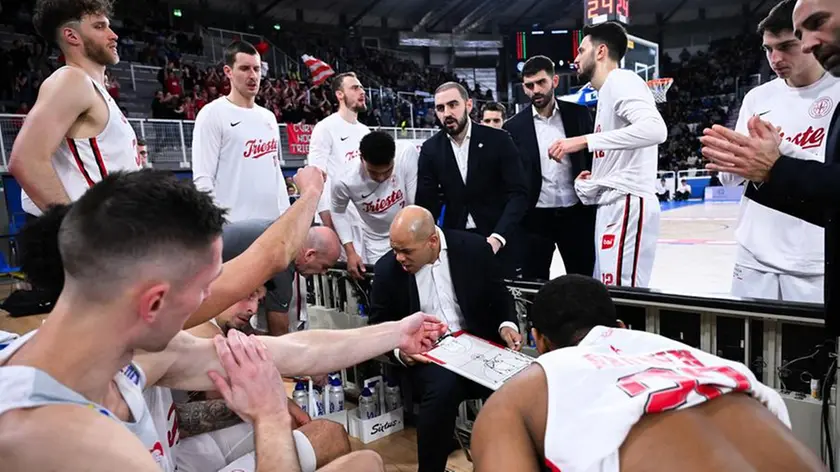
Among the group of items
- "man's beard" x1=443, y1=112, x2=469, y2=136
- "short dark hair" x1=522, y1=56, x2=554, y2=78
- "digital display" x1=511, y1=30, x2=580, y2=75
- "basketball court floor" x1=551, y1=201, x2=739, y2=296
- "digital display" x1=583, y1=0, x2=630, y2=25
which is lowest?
"basketball court floor" x1=551, y1=201, x2=739, y2=296

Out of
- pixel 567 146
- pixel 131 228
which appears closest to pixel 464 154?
pixel 567 146

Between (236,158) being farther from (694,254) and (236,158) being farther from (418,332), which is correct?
(694,254)

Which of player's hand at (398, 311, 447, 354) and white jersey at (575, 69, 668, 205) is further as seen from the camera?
white jersey at (575, 69, 668, 205)

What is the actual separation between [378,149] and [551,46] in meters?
20.6

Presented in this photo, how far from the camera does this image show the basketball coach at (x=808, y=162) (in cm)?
164

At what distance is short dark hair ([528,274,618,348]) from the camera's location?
162 cm

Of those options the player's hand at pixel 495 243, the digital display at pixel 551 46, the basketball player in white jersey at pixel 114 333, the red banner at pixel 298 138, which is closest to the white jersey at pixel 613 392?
the basketball player in white jersey at pixel 114 333

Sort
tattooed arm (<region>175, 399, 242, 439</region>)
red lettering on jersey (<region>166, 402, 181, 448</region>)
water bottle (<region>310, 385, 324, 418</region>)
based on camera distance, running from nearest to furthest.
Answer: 1. red lettering on jersey (<region>166, 402, 181, 448</region>)
2. tattooed arm (<region>175, 399, 242, 439</region>)
3. water bottle (<region>310, 385, 324, 418</region>)

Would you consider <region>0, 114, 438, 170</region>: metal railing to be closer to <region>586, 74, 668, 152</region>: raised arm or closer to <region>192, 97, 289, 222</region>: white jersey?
<region>192, 97, 289, 222</region>: white jersey

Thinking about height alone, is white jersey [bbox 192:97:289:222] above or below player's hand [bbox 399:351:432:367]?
above

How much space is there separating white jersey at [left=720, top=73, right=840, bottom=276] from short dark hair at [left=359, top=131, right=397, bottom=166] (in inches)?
79.0

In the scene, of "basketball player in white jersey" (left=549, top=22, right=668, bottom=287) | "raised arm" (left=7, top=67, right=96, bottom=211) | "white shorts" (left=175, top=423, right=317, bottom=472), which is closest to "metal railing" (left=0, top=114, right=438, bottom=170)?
"basketball player in white jersey" (left=549, top=22, right=668, bottom=287)

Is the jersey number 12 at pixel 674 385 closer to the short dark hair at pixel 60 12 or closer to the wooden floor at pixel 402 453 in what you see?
the wooden floor at pixel 402 453

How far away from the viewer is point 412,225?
295 centimetres
